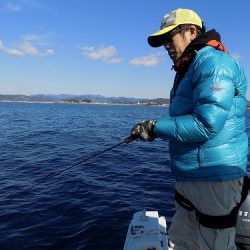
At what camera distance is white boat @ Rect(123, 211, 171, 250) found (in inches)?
213

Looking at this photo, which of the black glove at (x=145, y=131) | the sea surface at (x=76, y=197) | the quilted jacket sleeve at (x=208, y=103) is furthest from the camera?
the sea surface at (x=76, y=197)

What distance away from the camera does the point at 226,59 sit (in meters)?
3.48

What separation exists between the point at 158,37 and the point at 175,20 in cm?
27

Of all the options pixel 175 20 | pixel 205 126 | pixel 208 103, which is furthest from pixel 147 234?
pixel 175 20

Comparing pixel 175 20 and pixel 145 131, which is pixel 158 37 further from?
pixel 145 131

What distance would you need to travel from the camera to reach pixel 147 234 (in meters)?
5.75

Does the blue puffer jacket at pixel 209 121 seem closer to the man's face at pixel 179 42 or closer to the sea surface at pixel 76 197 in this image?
the man's face at pixel 179 42

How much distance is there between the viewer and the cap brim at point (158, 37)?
12.6 ft

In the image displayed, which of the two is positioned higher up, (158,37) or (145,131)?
(158,37)

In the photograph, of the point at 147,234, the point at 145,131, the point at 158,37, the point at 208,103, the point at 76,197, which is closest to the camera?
the point at 208,103

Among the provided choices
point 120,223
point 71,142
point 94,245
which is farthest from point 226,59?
point 71,142

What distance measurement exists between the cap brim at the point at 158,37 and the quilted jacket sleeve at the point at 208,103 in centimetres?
62

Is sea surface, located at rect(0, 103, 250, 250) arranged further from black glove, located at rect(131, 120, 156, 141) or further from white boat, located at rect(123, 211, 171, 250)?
black glove, located at rect(131, 120, 156, 141)

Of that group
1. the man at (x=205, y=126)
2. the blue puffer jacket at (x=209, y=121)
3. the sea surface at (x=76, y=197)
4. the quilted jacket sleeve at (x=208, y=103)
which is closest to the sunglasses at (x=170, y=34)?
the man at (x=205, y=126)
